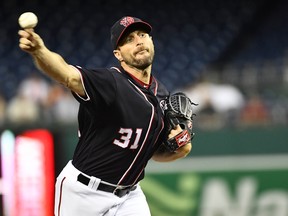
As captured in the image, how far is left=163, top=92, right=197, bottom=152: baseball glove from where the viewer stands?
4156mm

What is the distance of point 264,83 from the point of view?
1015 centimetres

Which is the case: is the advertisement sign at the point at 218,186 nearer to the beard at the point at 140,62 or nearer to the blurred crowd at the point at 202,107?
the blurred crowd at the point at 202,107

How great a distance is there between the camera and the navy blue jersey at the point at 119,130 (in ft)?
12.6

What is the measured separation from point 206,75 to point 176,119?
20.1 ft

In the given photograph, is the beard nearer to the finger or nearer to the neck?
the neck

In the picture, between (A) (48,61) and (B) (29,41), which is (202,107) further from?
(B) (29,41)

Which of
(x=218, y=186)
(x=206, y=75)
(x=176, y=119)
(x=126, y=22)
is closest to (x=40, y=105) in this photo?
(x=218, y=186)

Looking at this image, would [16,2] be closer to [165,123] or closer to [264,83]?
[264,83]

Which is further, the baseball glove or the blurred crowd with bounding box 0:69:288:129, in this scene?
the blurred crowd with bounding box 0:69:288:129

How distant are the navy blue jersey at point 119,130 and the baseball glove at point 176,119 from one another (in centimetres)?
8

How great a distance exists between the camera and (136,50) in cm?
397

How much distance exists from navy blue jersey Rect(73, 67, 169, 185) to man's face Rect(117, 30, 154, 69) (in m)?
0.09

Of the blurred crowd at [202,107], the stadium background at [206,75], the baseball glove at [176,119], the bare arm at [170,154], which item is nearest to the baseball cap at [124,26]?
the baseball glove at [176,119]

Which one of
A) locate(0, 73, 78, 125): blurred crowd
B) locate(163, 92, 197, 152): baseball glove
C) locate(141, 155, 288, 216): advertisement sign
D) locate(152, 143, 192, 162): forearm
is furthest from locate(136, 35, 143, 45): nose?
locate(141, 155, 288, 216): advertisement sign
